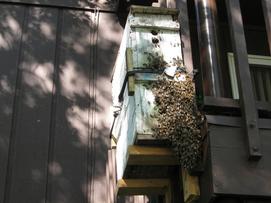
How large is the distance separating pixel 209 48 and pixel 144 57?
2.17 ft

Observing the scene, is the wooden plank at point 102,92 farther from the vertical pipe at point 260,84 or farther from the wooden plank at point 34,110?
the vertical pipe at point 260,84

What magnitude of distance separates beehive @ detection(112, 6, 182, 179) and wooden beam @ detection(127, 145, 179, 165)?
15cm

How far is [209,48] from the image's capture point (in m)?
5.35

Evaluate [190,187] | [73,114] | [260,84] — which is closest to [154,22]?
[260,84]

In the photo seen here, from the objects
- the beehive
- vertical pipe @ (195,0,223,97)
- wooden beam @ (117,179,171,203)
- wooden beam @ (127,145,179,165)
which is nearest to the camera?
wooden beam @ (127,145,179,165)

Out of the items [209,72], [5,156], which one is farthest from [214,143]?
[5,156]

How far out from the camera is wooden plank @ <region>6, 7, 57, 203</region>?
616 centimetres

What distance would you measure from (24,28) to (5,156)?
6.24 ft

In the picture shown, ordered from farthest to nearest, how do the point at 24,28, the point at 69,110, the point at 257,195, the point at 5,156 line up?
the point at 24,28
the point at 69,110
the point at 5,156
the point at 257,195

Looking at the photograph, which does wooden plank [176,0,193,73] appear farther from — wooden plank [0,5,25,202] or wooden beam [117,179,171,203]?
wooden plank [0,5,25,202]

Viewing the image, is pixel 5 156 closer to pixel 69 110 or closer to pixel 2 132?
pixel 2 132

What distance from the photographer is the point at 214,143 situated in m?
4.68

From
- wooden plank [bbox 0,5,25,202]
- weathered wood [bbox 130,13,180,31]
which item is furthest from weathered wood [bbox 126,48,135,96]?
wooden plank [bbox 0,5,25,202]

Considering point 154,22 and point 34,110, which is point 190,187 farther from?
point 34,110
